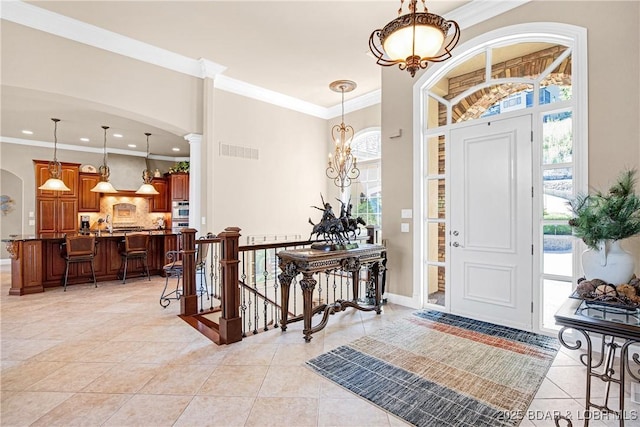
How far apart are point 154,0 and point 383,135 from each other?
3302 millimetres

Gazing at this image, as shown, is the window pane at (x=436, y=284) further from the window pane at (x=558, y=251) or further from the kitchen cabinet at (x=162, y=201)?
the kitchen cabinet at (x=162, y=201)

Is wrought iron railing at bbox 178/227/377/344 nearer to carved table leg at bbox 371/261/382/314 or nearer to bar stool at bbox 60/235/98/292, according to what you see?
carved table leg at bbox 371/261/382/314

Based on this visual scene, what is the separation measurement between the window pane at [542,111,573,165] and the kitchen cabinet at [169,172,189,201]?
8.77m

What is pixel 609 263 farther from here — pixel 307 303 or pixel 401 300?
pixel 401 300

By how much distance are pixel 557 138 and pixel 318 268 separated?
2.80 meters

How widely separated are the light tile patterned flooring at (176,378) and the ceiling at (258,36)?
10.1ft

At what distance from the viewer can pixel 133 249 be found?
6043mm

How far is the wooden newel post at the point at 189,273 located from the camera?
3.95 meters

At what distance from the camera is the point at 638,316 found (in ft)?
5.50

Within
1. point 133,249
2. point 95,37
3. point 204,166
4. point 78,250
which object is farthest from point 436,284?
point 78,250

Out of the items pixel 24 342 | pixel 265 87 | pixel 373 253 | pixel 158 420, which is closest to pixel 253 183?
pixel 265 87

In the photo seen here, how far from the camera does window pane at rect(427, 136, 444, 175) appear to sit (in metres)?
4.09

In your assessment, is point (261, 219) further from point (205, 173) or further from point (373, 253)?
point (373, 253)

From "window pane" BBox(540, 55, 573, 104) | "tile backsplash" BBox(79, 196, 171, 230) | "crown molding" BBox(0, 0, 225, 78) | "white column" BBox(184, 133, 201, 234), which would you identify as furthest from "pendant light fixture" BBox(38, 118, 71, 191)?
"window pane" BBox(540, 55, 573, 104)
